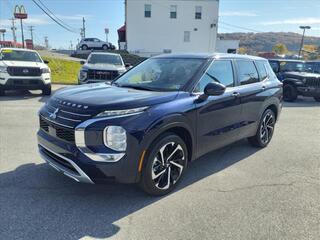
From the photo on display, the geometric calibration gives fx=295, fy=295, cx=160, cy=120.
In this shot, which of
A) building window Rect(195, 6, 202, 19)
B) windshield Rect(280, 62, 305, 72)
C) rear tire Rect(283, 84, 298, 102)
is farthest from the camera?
building window Rect(195, 6, 202, 19)

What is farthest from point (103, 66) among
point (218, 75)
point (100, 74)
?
point (218, 75)

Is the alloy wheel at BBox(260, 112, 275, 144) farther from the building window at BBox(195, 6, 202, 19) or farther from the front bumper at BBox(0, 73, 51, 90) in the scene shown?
the building window at BBox(195, 6, 202, 19)

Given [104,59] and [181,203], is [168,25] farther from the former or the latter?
[181,203]

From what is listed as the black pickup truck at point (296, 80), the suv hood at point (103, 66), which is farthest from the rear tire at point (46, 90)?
the black pickup truck at point (296, 80)

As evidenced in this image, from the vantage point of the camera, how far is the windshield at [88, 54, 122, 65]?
486 inches

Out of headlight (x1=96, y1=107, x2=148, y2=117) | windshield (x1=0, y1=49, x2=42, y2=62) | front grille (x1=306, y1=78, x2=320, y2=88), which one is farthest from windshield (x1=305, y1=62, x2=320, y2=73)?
headlight (x1=96, y1=107, x2=148, y2=117)

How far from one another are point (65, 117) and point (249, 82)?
3.34 meters

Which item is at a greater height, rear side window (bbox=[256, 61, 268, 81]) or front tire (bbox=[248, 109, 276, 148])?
rear side window (bbox=[256, 61, 268, 81])

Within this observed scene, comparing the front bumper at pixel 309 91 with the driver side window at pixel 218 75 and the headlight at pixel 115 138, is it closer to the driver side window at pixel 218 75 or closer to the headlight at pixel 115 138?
the driver side window at pixel 218 75

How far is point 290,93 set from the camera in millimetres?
13188

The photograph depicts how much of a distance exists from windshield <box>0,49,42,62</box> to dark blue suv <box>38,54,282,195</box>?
26.4 feet

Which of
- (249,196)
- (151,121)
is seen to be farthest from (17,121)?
(249,196)

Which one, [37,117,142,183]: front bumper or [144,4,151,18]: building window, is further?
[144,4,151,18]: building window

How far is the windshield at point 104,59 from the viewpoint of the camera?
40.5ft
